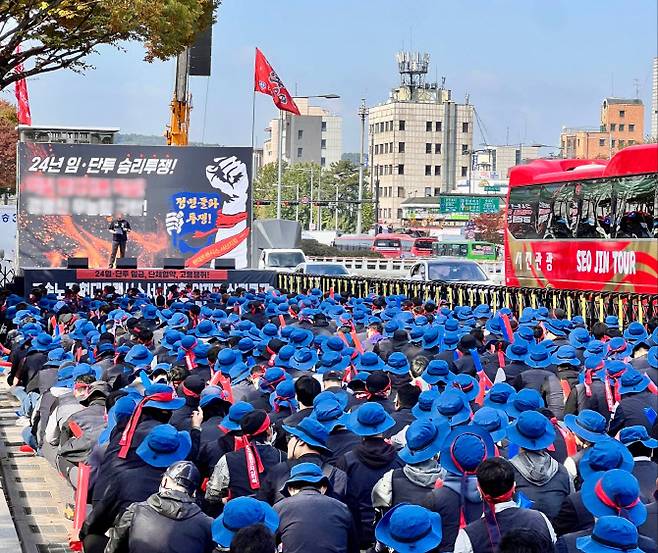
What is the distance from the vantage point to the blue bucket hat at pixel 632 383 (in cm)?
1097

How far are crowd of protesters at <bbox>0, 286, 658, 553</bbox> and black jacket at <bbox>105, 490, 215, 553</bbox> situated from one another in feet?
0.03

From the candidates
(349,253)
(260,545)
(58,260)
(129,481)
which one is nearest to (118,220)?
(58,260)

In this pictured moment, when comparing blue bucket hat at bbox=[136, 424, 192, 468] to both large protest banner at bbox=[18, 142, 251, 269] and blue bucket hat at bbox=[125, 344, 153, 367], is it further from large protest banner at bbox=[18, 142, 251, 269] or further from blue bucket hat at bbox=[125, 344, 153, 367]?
large protest banner at bbox=[18, 142, 251, 269]

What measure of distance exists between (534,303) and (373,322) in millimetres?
9325

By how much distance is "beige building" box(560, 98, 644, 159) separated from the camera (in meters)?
157

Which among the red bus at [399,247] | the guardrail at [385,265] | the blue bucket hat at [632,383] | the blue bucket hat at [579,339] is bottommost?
the blue bucket hat at [632,383]

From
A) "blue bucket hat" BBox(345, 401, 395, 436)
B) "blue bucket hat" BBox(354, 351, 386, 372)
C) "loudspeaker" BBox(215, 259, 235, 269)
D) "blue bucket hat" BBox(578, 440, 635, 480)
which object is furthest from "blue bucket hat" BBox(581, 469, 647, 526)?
"loudspeaker" BBox(215, 259, 235, 269)

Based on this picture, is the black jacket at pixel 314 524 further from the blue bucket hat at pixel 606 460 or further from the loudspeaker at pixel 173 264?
the loudspeaker at pixel 173 264

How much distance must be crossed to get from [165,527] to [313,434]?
1.50 meters

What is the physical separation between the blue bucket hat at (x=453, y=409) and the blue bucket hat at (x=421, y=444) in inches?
38.7

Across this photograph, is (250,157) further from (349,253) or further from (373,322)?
(349,253)

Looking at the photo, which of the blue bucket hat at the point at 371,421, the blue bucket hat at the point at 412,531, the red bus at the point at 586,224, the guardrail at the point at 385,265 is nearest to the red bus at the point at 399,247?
the guardrail at the point at 385,265

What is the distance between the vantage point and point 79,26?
25875 mm

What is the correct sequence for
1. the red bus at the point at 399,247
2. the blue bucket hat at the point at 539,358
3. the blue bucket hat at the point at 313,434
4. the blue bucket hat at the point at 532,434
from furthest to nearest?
the red bus at the point at 399,247
the blue bucket hat at the point at 539,358
the blue bucket hat at the point at 313,434
the blue bucket hat at the point at 532,434
